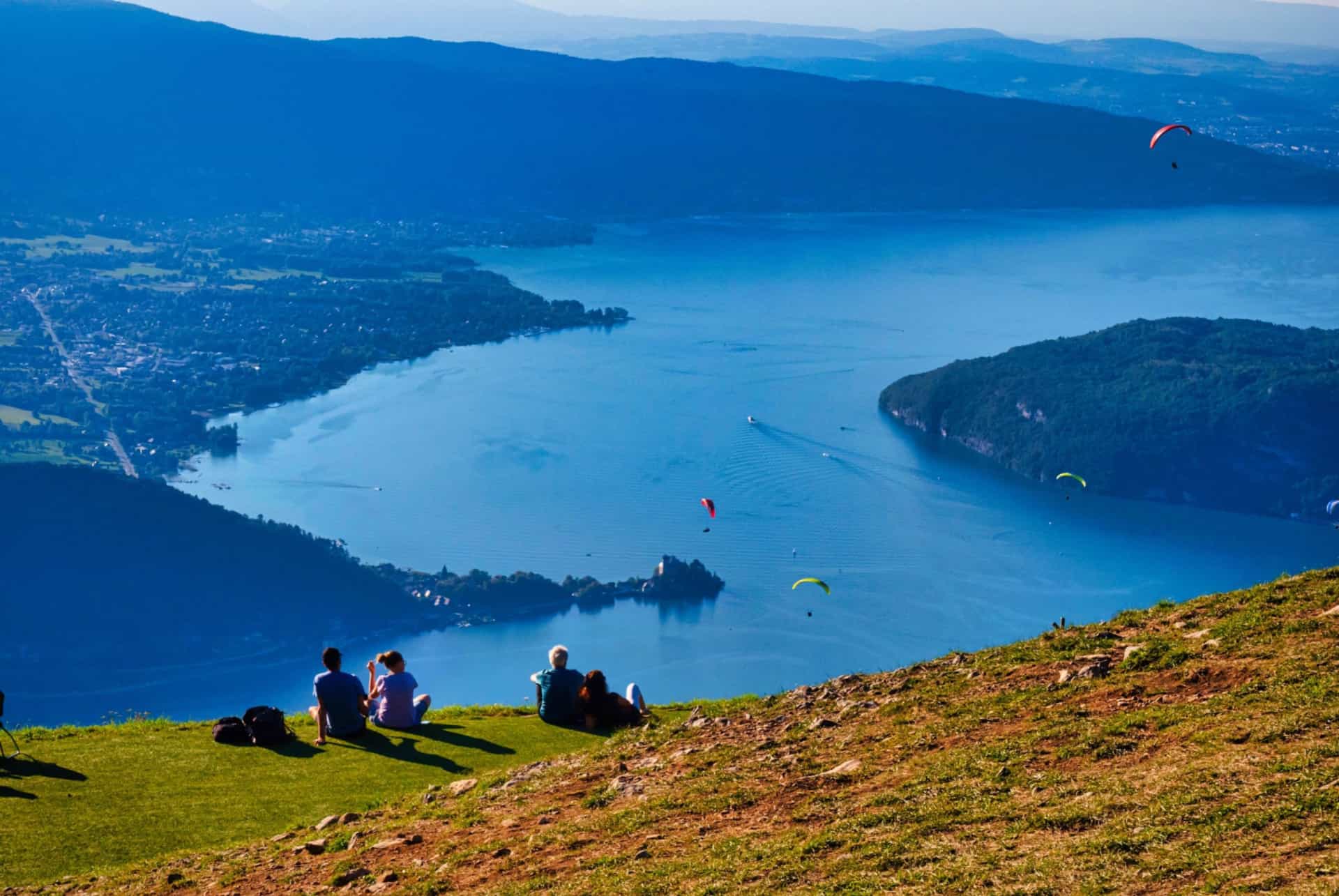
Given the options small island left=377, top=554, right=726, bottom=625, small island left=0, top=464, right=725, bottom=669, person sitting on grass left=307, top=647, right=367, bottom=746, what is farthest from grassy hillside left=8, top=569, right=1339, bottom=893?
small island left=377, top=554, right=726, bottom=625

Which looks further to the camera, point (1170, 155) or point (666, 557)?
point (1170, 155)

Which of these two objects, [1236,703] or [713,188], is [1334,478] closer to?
[1236,703]

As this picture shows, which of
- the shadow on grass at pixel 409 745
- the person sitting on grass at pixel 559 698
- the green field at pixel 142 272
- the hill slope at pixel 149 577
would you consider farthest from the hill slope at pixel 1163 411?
the green field at pixel 142 272

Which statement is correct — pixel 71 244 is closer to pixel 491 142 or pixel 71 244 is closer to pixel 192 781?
pixel 491 142

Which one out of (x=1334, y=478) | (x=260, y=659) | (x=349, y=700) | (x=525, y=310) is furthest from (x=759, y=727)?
(x=525, y=310)

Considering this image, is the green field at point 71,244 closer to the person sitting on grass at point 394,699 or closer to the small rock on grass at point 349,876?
the person sitting on grass at point 394,699

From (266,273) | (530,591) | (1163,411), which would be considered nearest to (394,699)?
(530,591)

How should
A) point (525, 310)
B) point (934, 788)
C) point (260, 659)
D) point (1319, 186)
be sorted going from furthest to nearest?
point (1319, 186) < point (525, 310) < point (260, 659) < point (934, 788)
